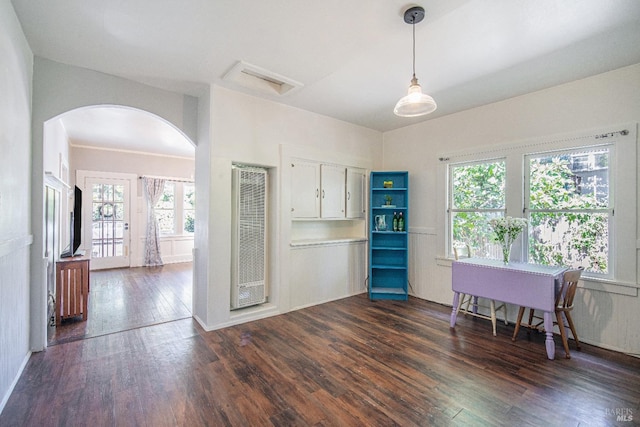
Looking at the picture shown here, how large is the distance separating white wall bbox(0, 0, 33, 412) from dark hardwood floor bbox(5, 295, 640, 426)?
1.00 ft

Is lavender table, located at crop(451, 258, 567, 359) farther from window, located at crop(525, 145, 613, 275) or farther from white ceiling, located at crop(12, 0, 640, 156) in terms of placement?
white ceiling, located at crop(12, 0, 640, 156)

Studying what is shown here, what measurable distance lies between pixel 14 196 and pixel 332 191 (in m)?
3.34

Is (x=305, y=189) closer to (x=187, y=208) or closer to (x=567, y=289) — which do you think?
(x=567, y=289)

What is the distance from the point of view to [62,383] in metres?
2.18

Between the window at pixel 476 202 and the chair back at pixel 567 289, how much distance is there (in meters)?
0.99

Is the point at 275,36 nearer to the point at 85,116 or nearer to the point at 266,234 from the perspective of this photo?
the point at 266,234

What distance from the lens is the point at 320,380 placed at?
7.38ft

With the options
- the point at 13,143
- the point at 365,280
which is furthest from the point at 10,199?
the point at 365,280

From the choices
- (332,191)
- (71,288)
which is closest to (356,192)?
(332,191)

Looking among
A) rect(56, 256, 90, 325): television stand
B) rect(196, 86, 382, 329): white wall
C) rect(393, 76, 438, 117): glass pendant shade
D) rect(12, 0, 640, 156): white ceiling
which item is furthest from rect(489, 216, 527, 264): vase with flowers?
rect(56, 256, 90, 325): television stand

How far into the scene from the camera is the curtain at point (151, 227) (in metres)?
6.85

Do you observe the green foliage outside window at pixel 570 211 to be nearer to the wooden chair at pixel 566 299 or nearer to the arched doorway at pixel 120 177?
the wooden chair at pixel 566 299

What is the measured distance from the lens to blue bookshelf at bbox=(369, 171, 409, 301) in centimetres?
441

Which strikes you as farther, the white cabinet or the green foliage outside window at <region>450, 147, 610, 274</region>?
Result: the white cabinet
